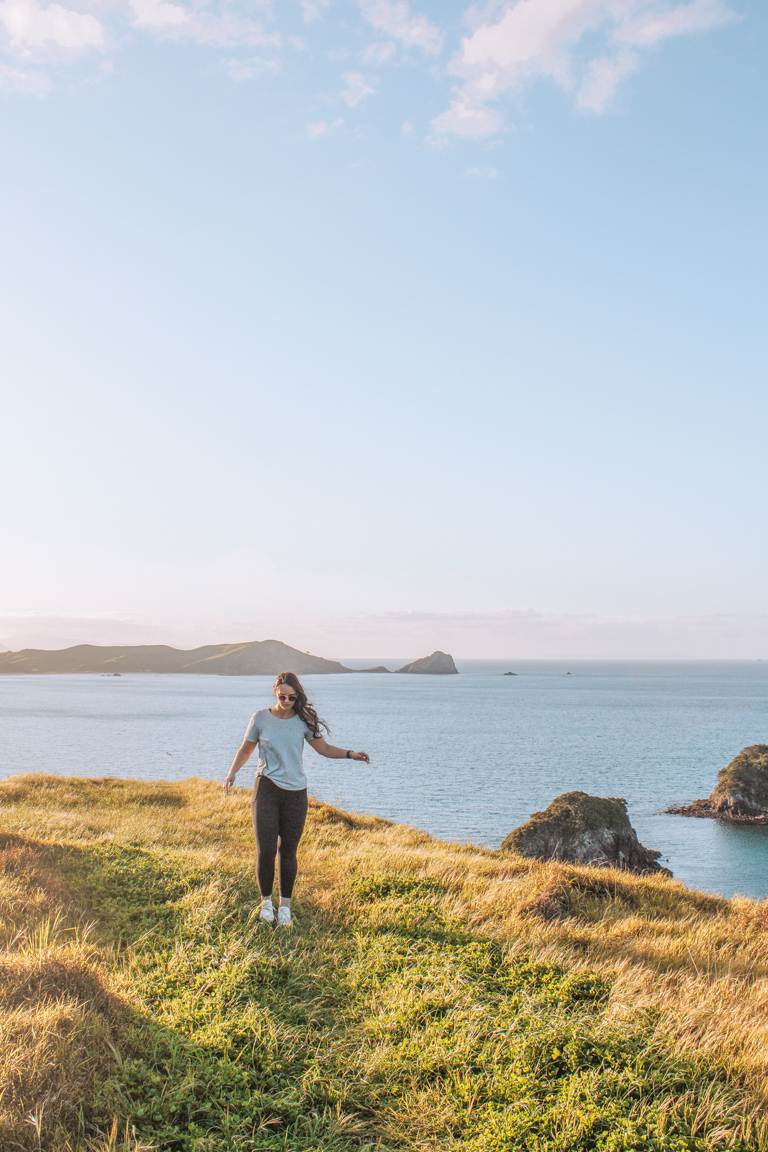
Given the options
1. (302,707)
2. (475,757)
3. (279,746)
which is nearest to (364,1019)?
(279,746)

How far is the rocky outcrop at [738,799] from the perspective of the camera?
52875mm

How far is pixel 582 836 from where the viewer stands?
3425cm

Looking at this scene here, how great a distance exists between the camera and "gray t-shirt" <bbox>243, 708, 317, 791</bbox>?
28.8ft

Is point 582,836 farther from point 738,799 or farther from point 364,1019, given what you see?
point 364,1019

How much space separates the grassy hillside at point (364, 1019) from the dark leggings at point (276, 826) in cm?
58

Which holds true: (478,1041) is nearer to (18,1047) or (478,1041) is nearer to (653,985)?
(653,985)

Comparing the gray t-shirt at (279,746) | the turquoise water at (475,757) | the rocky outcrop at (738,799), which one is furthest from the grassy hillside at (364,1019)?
the rocky outcrop at (738,799)

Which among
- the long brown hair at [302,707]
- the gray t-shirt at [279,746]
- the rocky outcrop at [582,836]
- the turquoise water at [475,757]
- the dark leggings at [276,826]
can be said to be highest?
the long brown hair at [302,707]

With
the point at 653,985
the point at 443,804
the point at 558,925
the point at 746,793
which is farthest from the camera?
the point at 746,793

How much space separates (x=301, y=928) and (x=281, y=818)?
4.00ft

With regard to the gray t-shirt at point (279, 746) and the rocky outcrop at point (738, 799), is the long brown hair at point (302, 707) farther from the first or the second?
the rocky outcrop at point (738, 799)

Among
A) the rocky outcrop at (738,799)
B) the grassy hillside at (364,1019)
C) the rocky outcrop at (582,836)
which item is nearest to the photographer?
the grassy hillside at (364,1019)

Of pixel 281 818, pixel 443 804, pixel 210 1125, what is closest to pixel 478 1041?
pixel 210 1125

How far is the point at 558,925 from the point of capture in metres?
9.54
